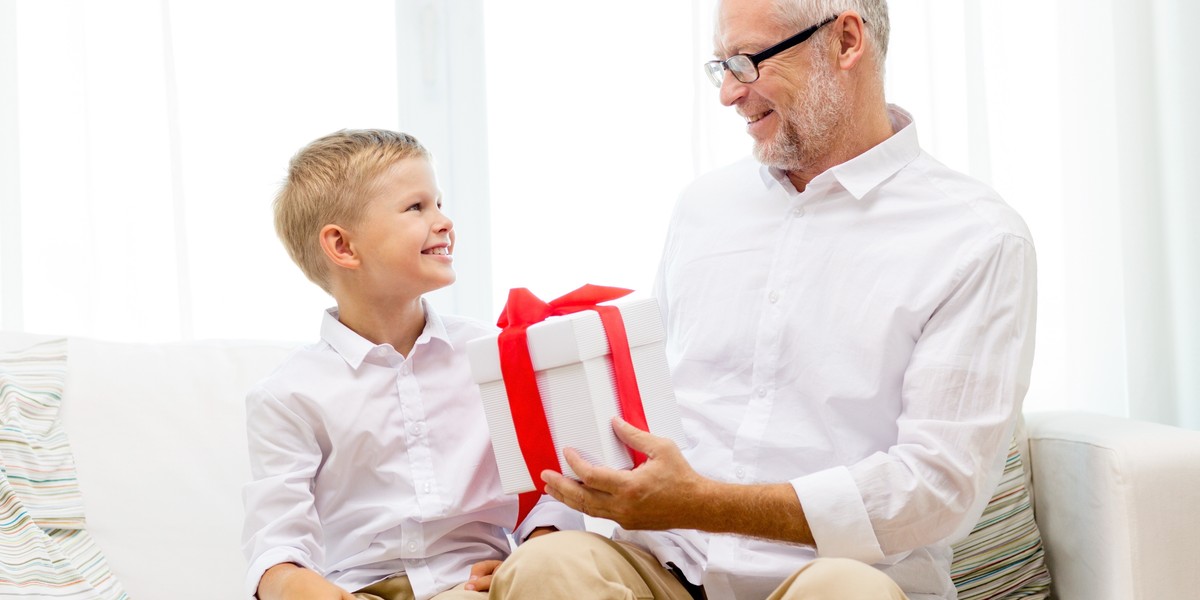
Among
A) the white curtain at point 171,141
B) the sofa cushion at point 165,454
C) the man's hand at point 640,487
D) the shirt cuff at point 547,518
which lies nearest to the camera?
the man's hand at point 640,487

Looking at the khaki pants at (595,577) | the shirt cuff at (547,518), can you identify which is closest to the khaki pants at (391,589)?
the shirt cuff at (547,518)

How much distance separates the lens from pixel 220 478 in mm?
1795

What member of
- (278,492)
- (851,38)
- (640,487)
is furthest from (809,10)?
(278,492)

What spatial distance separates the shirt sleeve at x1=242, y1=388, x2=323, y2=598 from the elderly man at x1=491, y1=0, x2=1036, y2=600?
0.35m

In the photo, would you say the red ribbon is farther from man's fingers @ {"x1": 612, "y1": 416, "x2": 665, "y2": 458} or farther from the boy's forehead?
the boy's forehead

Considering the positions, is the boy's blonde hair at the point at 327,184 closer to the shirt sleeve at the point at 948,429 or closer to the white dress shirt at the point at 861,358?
the white dress shirt at the point at 861,358

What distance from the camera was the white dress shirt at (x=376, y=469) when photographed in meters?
1.46

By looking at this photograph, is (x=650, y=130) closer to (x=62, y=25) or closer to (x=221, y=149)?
(x=221, y=149)

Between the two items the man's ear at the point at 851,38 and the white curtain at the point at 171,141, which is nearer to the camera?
the man's ear at the point at 851,38

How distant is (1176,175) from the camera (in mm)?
2479

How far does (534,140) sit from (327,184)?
37.2 inches

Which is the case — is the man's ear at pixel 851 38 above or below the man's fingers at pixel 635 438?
above

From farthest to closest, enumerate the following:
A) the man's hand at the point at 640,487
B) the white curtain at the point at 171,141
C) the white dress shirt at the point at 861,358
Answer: the white curtain at the point at 171,141, the white dress shirt at the point at 861,358, the man's hand at the point at 640,487

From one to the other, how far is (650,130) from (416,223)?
41.3 inches
